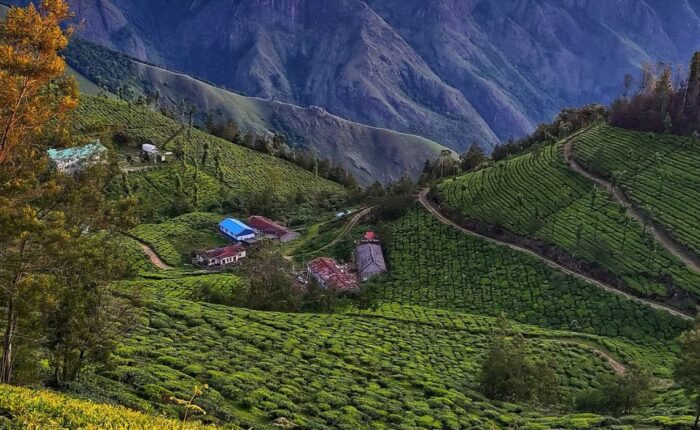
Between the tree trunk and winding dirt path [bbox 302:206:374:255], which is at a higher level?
winding dirt path [bbox 302:206:374:255]

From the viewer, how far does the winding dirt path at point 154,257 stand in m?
80.9

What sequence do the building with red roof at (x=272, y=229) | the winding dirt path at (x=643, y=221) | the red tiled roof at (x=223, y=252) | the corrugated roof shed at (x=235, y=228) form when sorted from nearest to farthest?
the winding dirt path at (x=643, y=221), the red tiled roof at (x=223, y=252), the corrugated roof shed at (x=235, y=228), the building with red roof at (x=272, y=229)

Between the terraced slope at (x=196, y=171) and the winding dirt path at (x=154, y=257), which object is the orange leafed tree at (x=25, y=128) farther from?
the terraced slope at (x=196, y=171)

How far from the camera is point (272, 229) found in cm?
9975

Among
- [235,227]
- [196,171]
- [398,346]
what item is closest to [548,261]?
[398,346]

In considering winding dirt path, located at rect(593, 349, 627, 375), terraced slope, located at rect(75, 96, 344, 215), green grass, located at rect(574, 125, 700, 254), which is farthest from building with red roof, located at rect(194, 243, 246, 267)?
green grass, located at rect(574, 125, 700, 254)

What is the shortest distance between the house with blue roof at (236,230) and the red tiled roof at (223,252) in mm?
5797

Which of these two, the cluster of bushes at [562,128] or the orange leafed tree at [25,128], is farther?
the cluster of bushes at [562,128]

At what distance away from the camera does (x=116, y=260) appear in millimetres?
22109

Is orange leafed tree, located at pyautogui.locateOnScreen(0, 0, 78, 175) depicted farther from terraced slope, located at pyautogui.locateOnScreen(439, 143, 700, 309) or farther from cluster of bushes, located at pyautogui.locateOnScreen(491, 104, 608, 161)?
cluster of bushes, located at pyautogui.locateOnScreen(491, 104, 608, 161)

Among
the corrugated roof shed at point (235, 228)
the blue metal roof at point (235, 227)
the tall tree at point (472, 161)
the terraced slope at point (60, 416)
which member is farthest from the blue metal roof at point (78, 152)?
the tall tree at point (472, 161)

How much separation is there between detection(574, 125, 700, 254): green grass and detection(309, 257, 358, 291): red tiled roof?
38503 mm

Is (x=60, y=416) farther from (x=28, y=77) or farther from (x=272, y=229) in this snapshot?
(x=272, y=229)

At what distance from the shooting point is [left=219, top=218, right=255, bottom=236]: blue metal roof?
9569cm
